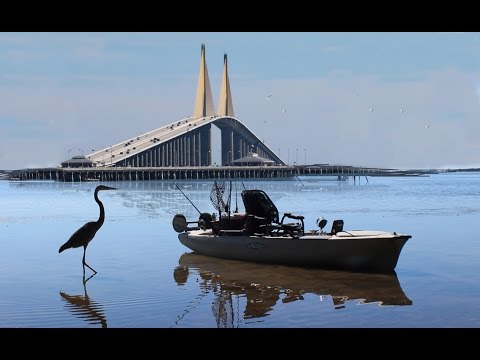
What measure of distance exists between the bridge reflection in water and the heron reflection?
59.1 inches

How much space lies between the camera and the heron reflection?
13.9m

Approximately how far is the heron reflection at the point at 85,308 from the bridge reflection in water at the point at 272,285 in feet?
4.93

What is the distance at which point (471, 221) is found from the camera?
130ft

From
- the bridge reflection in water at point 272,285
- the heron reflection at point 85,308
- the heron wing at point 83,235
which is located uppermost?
the heron wing at point 83,235

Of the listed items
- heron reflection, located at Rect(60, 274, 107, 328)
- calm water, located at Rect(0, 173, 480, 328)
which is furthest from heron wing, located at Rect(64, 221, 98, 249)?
heron reflection, located at Rect(60, 274, 107, 328)

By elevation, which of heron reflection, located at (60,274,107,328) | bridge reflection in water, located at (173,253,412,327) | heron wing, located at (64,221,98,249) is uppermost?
heron wing, located at (64,221,98,249)

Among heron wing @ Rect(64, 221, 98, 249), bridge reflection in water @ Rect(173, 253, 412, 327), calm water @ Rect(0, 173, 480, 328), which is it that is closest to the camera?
calm water @ Rect(0, 173, 480, 328)

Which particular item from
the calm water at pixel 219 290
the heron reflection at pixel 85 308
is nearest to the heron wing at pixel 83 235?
the calm water at pixel 219 290

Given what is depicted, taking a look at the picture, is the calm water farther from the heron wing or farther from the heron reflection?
the heron wing

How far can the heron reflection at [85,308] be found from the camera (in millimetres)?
13889

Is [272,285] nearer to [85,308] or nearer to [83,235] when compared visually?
[85,308]

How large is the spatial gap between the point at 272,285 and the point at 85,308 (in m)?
4.66

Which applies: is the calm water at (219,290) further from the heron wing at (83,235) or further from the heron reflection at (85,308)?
the heron wing at (83,235)

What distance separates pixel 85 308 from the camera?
1505 centimetres
